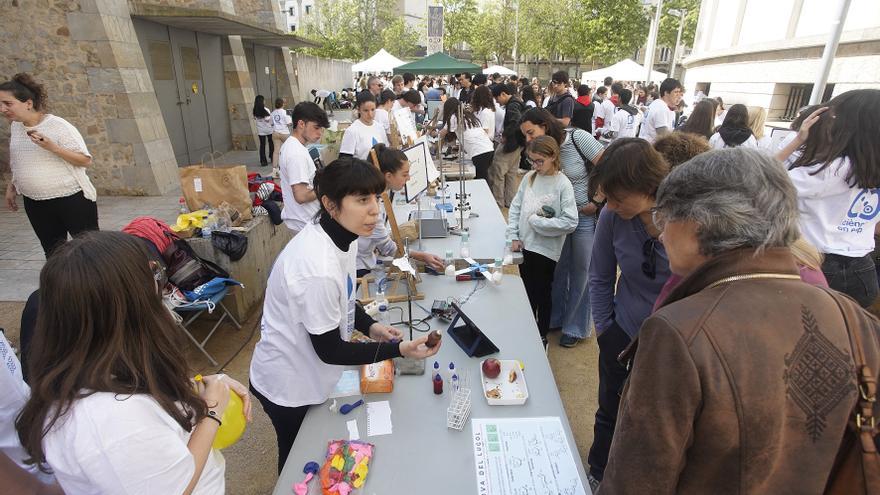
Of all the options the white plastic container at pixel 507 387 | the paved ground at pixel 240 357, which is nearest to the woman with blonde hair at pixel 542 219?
the paved ground at pixel 240 357

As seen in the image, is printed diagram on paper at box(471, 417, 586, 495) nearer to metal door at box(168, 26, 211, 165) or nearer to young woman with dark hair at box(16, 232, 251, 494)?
young woman with dark hair at box(16, 232, 251, 494)

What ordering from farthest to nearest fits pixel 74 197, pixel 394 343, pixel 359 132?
pixel 359 132, pixel 74 197, pixel 394 343

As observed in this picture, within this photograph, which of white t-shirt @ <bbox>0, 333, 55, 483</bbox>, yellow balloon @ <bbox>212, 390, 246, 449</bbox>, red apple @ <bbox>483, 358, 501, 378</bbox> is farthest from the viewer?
red apple @ <bbox>483, 358, 501, 378</bbox>

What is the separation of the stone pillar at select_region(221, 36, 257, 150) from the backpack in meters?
9.45

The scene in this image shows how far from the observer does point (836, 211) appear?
7.89 ft

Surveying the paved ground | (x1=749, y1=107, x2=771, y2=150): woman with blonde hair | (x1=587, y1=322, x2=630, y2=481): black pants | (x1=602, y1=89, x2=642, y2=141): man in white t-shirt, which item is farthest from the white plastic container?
(x1=602, y1=89, x2=642, y2=141): man in white t-shirt

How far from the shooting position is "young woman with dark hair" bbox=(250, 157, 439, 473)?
5.86 feet

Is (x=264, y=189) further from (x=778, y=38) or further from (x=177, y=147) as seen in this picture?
(x=778, y=38)

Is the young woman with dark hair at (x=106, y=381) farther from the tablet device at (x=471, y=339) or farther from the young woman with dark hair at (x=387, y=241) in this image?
the young woman with dark hair at (x=387, y=241)

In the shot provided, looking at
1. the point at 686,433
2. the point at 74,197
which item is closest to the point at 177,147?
the point at 74,197

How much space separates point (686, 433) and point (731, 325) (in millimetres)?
246

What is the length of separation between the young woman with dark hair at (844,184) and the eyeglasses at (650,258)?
30.0 inches

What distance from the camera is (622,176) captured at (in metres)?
1.97

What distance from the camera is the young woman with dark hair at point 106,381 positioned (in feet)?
3.54
